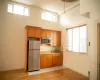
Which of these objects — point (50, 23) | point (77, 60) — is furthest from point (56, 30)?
point (77, 60)

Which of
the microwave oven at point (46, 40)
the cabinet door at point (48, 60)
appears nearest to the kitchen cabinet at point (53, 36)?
the microwave oven at point (46, 40)

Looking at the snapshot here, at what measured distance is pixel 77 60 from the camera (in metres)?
4.39

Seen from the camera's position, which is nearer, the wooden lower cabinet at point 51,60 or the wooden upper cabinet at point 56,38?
the wooden lower cabinet at point 51,60

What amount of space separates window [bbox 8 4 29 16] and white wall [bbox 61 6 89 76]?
268 centimetres

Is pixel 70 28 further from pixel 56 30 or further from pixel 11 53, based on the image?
pixel 11 53

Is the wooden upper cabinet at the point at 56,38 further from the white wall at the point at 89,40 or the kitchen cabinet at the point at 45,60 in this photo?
the kitchen cabinet at the point at 45,60

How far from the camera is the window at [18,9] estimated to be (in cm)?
453

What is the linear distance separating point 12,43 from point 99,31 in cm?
421

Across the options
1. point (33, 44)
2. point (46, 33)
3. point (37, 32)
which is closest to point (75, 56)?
point (46, 33)

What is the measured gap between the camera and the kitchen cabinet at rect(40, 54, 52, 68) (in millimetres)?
4819

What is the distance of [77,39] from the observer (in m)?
4.54

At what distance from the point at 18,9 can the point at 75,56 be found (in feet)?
14.0

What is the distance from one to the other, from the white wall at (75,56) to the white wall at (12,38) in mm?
2370

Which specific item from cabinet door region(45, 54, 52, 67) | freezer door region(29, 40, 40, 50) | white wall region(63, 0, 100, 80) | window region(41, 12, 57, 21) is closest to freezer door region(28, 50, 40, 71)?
freezer door region(29, 40, 40, 50)
